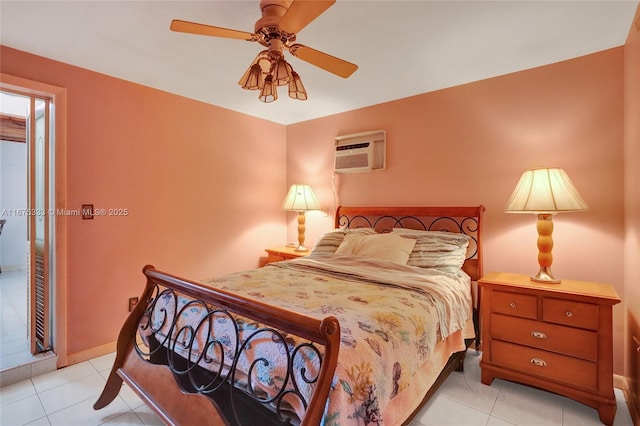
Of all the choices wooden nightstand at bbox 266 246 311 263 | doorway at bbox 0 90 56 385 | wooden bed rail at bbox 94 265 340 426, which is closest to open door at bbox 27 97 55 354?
doorway at bbox 0 90 56 385

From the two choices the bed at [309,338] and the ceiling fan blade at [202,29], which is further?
the ceiling fan blade at [202,29]

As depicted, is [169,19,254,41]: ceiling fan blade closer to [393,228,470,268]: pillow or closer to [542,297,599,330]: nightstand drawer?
[393,228,470,268]: pillow

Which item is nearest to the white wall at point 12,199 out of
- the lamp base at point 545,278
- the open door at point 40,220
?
the open door at point 40,220

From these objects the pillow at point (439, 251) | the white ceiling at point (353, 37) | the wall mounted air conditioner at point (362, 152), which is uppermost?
the white ceiling at point (353, 37)

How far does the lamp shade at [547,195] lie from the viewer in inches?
77.8

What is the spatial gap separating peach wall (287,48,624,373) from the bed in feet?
1.04

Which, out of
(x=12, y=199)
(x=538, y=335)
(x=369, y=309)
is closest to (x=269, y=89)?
(x=369, y=309)

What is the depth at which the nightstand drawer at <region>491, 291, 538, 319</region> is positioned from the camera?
1996mm

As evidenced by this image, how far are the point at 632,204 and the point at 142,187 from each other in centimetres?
370

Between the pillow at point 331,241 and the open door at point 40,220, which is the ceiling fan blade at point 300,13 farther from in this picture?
the open door at point 40,220

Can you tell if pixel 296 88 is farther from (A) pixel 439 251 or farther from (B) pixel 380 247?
(A) pixel 439 251

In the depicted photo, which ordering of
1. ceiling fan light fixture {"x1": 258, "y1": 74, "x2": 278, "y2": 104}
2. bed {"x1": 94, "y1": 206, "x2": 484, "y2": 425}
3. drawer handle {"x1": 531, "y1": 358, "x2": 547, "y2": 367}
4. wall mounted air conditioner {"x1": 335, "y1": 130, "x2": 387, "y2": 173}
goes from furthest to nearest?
wall mounted air conditioner {"x1": 335, "y1": 130, "x2": 387, "y2": 173}
drawer handle {"x1": 531, "y1": 358, "x2": 547, "y2": 367}
ceiling fan light fixture {"x1": 258, "y1": 74, "x2": 278, "y2": 104}
bed {"x1": 94, "y1": 206, "x2": 484, "y2": 425}

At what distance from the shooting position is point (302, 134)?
4.04 meters

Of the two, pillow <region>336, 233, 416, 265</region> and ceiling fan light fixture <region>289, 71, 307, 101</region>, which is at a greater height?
ceiling fan light fixture <region>289, 71, 307, 101</region>
